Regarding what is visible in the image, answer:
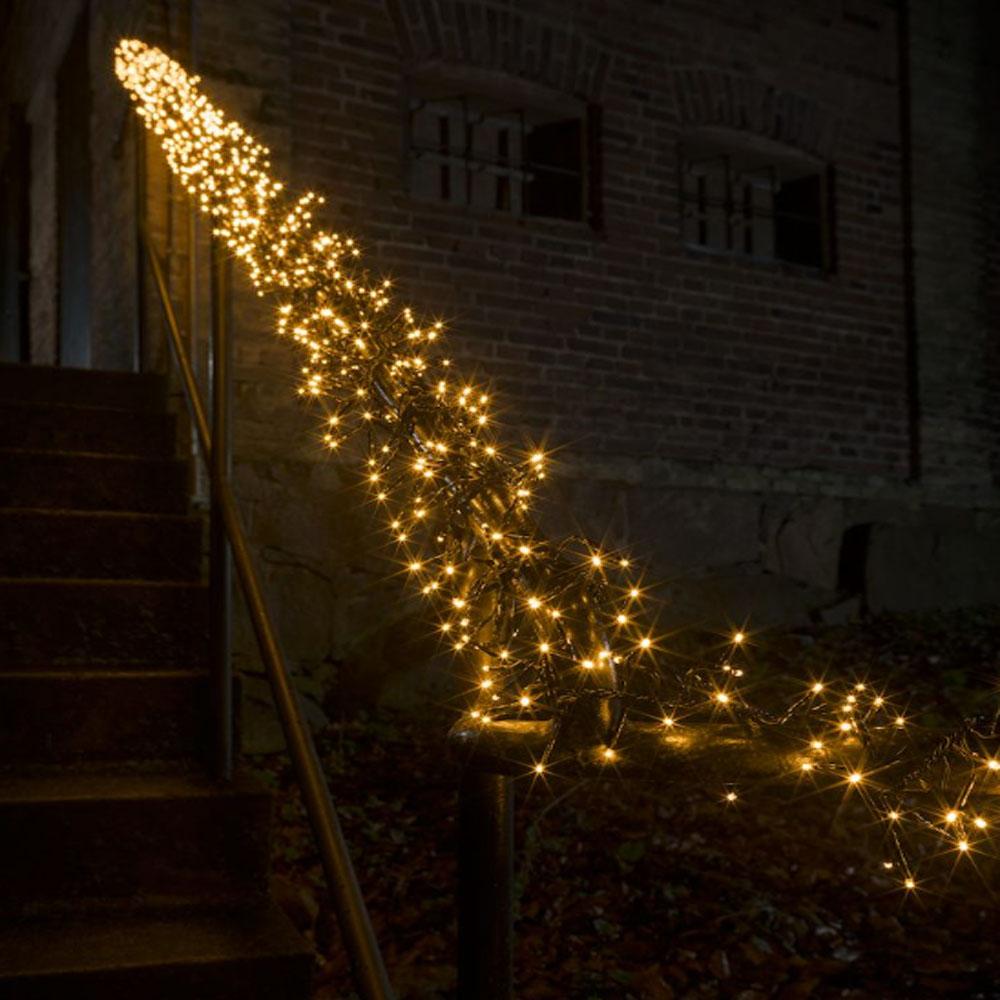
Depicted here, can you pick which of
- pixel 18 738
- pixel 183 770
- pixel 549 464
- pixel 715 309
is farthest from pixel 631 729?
pixel 715 309

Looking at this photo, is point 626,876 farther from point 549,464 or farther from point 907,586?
point 907,586

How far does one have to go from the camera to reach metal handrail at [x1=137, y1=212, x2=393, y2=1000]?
6.10ft

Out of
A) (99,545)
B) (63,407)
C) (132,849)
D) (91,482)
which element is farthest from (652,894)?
(63,407)

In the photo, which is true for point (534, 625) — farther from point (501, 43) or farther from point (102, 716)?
point (501, 43)

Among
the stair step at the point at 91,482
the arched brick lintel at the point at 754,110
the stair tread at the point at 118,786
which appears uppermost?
the arched brick lintel at the point at 754,110

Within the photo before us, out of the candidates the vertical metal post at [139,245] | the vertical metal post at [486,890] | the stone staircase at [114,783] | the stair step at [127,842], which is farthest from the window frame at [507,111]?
the vertical metal post at [486,890]

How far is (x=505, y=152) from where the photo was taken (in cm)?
656

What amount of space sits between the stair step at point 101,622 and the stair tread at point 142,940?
0.91m

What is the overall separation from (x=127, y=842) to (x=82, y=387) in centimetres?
293

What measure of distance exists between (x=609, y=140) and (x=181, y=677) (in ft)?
15.5

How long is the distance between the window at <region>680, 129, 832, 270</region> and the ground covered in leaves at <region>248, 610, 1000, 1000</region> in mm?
3983

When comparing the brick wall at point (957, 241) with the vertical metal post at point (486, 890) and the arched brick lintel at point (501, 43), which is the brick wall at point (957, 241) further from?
the vertical metal post at point (486, 890)

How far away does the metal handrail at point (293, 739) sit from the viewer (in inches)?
73.2

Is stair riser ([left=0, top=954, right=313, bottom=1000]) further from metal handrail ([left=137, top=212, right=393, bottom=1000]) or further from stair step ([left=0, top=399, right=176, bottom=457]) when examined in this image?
stair step ([left=0, top=399, right=176, bottom=457])
